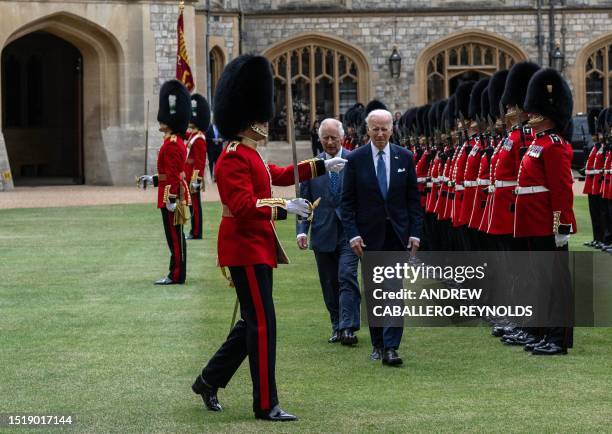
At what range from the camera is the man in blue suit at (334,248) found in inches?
345

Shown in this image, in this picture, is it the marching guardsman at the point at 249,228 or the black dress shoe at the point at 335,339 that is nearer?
the marching guardsman at the point at 249,228

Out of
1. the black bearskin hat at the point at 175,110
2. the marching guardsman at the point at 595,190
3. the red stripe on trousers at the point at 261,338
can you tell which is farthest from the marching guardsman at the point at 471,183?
the marching guardsman at the point at 595,190

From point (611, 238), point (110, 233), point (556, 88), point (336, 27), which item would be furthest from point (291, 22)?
point (556, 88)

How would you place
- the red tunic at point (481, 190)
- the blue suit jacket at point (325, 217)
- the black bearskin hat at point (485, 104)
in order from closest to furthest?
the blue suit jacket at point (325, 217) → the red tunic at point (481, 190) → the black bearskin hat at point (485, 104)

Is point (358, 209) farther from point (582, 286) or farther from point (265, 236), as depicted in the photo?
point (582, 286)

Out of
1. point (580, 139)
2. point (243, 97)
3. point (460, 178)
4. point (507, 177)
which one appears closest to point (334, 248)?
point (507, 177)

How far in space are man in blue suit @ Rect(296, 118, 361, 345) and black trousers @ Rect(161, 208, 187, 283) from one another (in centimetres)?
275

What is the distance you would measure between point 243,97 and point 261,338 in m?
1.16

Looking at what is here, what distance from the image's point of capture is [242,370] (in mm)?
7918

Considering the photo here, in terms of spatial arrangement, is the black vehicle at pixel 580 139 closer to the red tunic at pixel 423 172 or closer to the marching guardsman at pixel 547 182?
the red tunic at pixel 423 172

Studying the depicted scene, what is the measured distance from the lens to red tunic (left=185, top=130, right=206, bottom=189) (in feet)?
52.2

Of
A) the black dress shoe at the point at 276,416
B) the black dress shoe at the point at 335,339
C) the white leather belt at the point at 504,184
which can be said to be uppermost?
the white leather belt at the point at 504,184

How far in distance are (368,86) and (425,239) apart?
2124 cm

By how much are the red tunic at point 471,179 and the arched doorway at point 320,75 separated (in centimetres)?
2363
